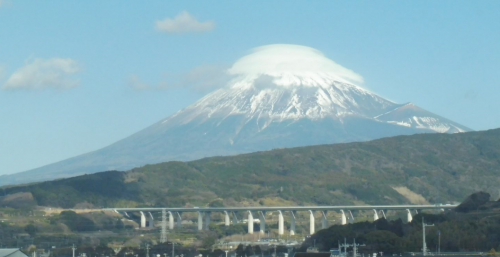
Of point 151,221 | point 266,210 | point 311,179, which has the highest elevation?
point 311,179

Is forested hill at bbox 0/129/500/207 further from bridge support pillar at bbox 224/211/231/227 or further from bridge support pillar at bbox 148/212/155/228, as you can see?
bridge support pillar at bbox 224/211/231/227

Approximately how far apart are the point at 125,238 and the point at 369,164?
3295 inches

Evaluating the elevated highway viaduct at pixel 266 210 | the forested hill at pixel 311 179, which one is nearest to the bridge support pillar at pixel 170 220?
the elevated highway viaduct at pixel 266 210

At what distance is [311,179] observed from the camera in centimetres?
16412

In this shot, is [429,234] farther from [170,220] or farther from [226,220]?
[170,220]

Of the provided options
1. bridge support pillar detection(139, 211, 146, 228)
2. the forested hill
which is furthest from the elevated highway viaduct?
the forested hill

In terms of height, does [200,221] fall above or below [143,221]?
below

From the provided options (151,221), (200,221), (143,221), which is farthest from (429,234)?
(143,221)

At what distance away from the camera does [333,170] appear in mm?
173250

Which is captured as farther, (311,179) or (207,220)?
(311,179)

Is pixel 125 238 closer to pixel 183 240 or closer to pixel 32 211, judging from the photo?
pixel 183 240

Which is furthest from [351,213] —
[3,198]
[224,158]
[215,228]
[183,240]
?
[224,158]

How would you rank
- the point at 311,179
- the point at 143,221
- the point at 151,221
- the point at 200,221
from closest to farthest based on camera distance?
1. the point at 200,221
2. the point at 143,221
3. the point at 151,221
4. the point at 311,179

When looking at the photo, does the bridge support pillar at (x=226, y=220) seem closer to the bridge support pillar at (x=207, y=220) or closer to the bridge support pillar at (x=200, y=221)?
the bridge support pillar at (x=207, y=220)
